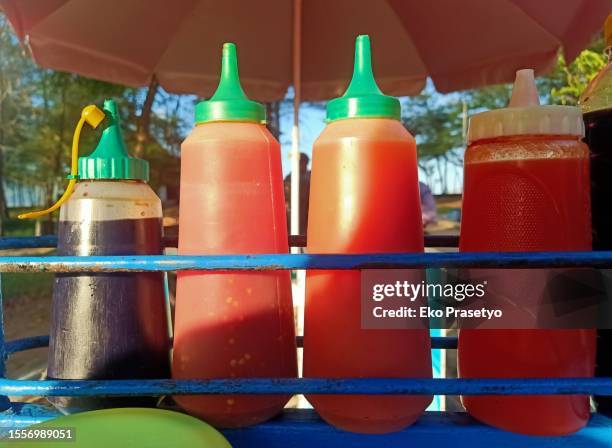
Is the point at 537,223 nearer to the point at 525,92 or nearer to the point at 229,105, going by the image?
the point at 525,92

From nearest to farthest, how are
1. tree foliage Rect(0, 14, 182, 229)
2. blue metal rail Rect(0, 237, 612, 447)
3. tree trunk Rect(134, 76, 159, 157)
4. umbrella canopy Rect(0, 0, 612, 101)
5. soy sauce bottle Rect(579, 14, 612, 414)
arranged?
blue metal rail Rect(0, 237, 612, 447)
soy sauce bottle Rect(579, 14, 612, 414)
umbrella canopy Rect(0, 0, 612, 101)
tree trunk Rect(134, 76, 159, 157)
tree foliage Rect(0, 14, 182, 229)

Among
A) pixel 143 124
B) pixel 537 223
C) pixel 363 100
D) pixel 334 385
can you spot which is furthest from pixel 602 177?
pixel 143 124

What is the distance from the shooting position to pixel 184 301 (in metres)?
0.61

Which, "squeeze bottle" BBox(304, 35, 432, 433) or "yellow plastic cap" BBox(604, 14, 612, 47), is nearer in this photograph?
"squeeze bottle" BBox(304, 35, 432, 433)

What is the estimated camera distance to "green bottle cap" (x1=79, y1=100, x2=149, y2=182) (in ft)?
2.07

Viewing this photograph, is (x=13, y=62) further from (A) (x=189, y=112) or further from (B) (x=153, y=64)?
(B) (x=153, y=64)

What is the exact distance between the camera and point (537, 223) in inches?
22.6

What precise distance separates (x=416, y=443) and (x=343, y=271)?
0.22 meters

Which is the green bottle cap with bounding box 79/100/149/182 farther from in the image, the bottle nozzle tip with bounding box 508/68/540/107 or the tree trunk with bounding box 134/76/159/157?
the tree trunk with bounding box 134/76/159/157

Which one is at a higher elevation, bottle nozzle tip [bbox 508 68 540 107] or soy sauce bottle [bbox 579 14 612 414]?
bottle nozzle tip [bbox 508 68 540 107]

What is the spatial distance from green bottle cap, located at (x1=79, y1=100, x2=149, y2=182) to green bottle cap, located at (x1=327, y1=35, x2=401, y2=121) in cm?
25

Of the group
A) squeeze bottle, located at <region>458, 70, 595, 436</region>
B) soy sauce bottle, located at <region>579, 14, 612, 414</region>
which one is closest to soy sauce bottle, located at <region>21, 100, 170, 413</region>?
squeeze bottle, located at <region>458, 70, 595, 436</region>

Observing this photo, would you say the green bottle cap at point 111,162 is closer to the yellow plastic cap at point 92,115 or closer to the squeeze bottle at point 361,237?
the yellow plastic cap at point 92,115

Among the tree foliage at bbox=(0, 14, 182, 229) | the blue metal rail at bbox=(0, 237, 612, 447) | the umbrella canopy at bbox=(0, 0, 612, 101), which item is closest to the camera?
the blue metal rail at bbox=(0, 237, 612, 447)
